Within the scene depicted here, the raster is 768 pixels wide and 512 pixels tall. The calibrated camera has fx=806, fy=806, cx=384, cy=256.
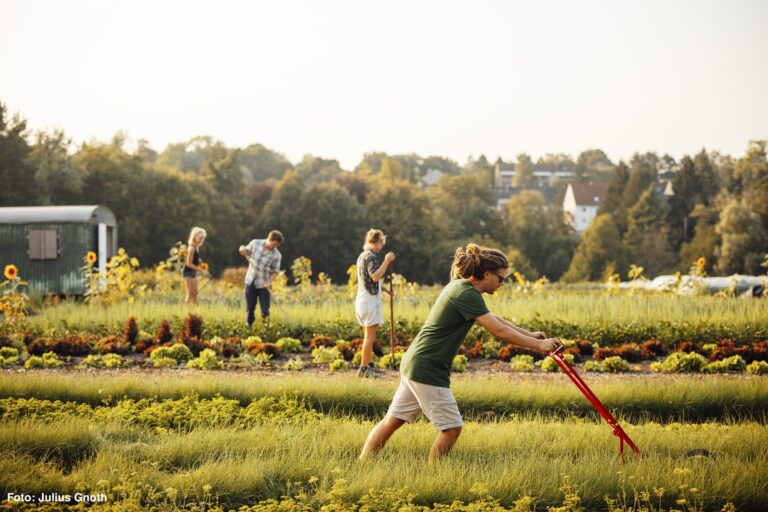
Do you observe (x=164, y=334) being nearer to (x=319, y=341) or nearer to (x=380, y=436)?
(x=319, y=341)

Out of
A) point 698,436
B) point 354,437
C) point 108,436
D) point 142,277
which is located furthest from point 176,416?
point 142,277

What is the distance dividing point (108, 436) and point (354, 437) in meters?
1.86

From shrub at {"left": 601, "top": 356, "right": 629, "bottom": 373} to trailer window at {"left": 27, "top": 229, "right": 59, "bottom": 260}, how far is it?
1776cm

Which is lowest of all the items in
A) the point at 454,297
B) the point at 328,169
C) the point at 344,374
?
the point at 344,374

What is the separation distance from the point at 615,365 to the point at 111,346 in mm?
6768

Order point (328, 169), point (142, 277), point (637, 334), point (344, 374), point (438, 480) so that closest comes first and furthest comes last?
point (438, 480) → point (344, 374) → point (637, 334) → point (142, 277) → point (328, 169)

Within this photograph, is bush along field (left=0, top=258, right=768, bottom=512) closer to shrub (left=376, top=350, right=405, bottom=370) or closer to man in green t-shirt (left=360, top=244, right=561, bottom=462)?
shrub (left=376, top=350, right=405, bottom=370)

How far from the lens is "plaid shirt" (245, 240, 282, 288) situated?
1202 centimetres

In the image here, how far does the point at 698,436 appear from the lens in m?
6.17

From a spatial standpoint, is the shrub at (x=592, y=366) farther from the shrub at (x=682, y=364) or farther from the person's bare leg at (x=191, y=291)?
the person's bare leg at (x=191, y=291)

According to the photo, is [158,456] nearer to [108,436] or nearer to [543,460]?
[108,436]

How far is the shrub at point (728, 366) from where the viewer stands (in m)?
10.0

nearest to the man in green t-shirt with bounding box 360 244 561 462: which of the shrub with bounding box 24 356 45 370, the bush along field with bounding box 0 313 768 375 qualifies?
the bush along field with bounding box 0 313 768 375

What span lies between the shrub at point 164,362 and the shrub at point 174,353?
15 centimetres
